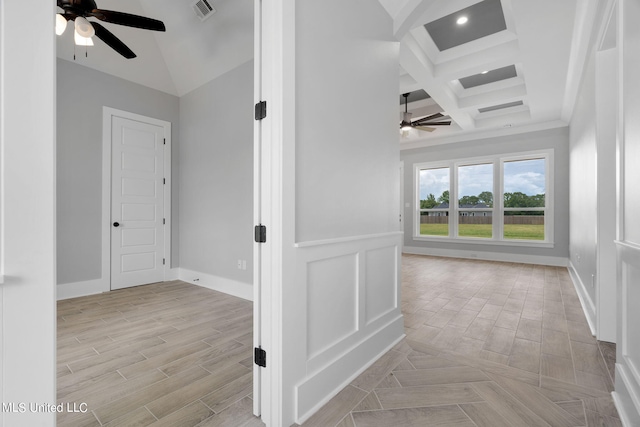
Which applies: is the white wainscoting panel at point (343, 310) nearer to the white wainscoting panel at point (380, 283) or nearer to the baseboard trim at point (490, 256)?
the white wainscoting panel at point (380, 283)

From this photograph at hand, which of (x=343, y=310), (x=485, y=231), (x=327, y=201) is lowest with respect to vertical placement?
(x=343, y=310)

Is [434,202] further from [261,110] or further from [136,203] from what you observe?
[261,110]

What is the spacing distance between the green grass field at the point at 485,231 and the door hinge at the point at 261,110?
6557 millimetres

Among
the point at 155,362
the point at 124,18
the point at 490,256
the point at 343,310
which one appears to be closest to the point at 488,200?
the point at 490,256

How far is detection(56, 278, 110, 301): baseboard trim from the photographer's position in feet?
11.5

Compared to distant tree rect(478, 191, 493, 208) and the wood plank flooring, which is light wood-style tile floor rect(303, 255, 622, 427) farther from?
distant tree rect(478, 191, 493, 208)

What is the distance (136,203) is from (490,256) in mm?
6949

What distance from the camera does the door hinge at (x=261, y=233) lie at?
1.45 meters

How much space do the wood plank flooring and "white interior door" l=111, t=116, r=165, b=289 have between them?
76 centimetres

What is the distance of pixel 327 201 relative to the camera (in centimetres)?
173

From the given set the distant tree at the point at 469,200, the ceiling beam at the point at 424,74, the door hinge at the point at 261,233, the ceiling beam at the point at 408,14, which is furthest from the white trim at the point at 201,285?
the distant tree at the point at 469,200

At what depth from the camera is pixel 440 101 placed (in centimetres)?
484

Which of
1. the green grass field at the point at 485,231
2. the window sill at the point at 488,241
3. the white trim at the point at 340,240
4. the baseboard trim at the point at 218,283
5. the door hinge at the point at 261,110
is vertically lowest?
the baseboard trim at the point at 218,283
